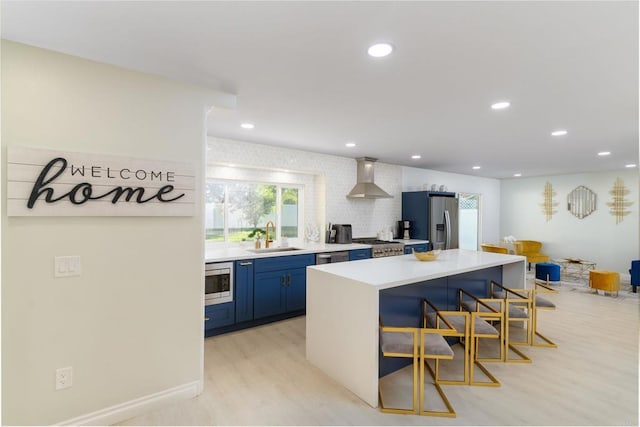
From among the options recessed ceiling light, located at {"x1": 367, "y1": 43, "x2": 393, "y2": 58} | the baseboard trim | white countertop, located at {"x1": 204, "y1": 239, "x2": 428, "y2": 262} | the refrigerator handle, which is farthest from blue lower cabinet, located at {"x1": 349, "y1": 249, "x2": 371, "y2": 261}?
recessed ceiling light, located at {"x1": 367, "y1": 43, "x2": 393, "y2": 58}

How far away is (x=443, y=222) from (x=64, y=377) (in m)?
5.90

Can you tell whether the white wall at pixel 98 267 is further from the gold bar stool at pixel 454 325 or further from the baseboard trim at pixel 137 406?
the gold bar stool at pixel 454 325

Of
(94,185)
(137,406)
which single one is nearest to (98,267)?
(94,185)

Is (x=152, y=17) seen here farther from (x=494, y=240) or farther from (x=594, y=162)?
(x=494, y=240)

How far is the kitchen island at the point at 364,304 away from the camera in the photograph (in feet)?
7.34

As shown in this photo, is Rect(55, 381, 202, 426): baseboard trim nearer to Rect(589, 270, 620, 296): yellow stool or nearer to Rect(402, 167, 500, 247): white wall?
Rect(402, 167, 500, 247): white wall

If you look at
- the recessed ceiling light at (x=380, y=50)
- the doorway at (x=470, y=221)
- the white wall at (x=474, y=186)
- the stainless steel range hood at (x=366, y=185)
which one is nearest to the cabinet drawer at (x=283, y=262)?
the stainless steel range hood at (x=366, y=185)

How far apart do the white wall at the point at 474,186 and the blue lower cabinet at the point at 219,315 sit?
14.2 ft

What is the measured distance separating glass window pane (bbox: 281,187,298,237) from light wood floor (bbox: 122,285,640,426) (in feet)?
6.37

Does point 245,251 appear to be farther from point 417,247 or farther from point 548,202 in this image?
point 548,202

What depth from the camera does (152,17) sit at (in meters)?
1.56

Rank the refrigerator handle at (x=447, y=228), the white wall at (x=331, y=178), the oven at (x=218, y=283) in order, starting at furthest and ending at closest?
the refrigerator handle at (x=447, y=228) < the white wall at (x=331, y=178) < the oven at (x=218, y=283)

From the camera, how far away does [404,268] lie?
279 cm

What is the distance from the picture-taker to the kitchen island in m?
2.24
